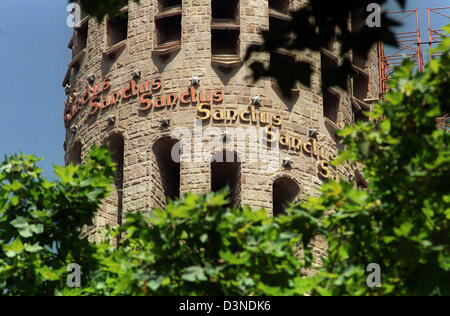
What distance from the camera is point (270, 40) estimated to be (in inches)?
736

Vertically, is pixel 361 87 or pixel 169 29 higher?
pixel 169 29

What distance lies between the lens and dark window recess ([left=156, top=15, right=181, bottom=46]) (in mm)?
44312

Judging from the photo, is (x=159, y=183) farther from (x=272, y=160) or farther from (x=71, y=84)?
(x=71, y=84)

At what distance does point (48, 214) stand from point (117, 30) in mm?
20187

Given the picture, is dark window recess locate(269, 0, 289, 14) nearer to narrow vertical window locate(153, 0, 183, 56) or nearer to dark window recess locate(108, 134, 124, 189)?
narrow vertical window locate(153, 0, 183, 56)

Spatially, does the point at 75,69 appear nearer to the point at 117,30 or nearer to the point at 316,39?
the point at 117,30

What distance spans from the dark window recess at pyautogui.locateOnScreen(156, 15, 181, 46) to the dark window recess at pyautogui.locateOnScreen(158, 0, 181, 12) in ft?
1.26

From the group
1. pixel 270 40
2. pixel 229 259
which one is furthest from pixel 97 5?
pixel 229 259

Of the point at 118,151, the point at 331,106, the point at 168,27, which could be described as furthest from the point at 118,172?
the point at 331,106

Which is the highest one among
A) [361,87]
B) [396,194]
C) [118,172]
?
[361,87]

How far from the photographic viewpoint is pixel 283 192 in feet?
138

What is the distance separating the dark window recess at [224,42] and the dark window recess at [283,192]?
495 centimetres

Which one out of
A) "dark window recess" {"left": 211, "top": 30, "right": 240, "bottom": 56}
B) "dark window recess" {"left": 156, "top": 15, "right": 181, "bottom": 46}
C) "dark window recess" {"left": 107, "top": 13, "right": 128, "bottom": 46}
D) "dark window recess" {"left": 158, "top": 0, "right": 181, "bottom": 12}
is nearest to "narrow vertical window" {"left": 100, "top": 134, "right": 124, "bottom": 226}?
"dark window recess" {"left": 156, "top": 15, "right": 181, "bottom": 46}

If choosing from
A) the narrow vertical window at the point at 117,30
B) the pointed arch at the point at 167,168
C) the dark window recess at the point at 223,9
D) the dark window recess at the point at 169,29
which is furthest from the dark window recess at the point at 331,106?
the narrow vertical window at the point at 117,30
